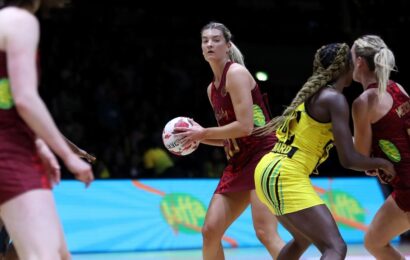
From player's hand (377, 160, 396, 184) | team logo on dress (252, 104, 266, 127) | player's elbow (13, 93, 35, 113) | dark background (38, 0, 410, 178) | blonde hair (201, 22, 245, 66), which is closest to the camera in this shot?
player's elbow (13, 93, 35, 113)

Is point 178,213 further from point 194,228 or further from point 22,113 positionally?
point 22,113

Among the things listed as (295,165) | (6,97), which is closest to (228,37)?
(295,165)

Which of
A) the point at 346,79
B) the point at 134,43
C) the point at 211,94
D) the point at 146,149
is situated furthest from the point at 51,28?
the point at 346,79

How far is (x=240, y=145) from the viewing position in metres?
5.50

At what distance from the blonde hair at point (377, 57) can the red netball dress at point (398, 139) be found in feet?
0.38

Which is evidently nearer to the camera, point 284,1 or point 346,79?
point 346,79

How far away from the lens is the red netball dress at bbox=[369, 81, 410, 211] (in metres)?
4.91

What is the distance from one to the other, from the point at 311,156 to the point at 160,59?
10.1 m

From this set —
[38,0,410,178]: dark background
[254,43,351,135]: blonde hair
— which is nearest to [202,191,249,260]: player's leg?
[254,43,351,135]: blonde hair

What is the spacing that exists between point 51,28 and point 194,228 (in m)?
5.47

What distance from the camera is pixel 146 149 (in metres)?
12.2

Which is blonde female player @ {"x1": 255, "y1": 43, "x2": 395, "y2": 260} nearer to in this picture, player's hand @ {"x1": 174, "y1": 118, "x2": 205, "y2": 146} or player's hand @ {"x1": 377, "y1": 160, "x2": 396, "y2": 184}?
player's hand @ {"x1": 377, "y1": 160, "x2": 396, "y2": 184}

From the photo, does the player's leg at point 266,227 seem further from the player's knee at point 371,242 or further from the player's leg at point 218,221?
the player's knee at point 371,242

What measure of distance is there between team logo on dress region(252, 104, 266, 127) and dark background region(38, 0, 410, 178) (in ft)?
20.1
